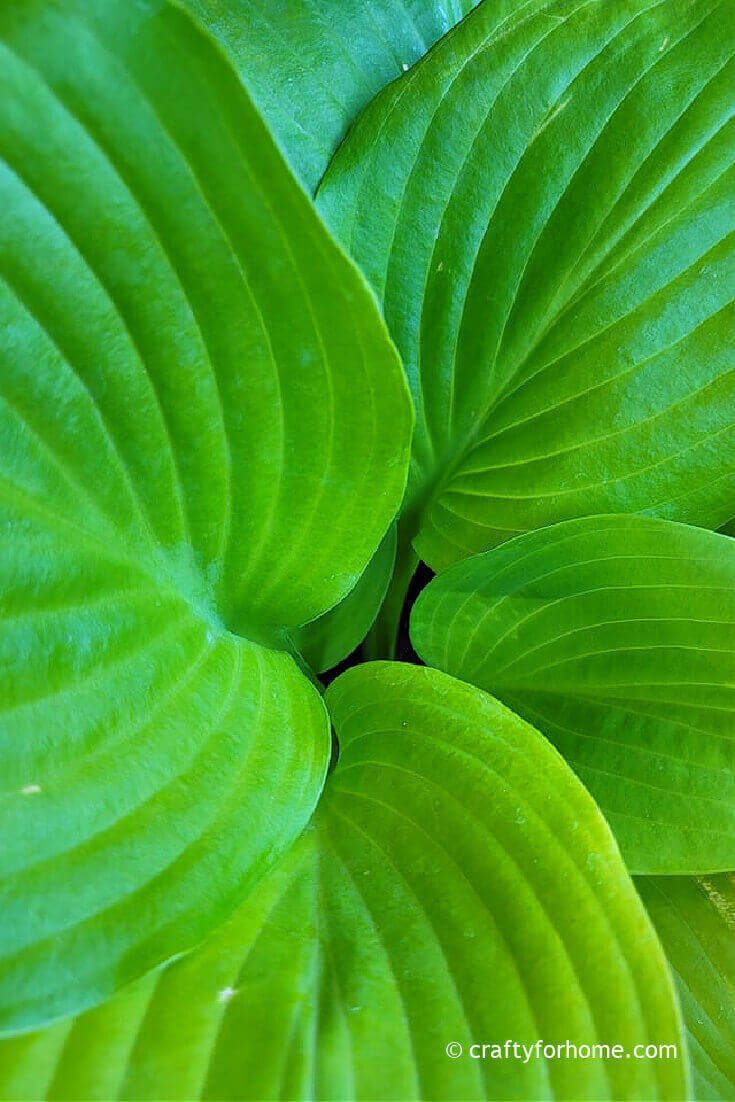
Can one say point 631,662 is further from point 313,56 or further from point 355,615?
point 313,56

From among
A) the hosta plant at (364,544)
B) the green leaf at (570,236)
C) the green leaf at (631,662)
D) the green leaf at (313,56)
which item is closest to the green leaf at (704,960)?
the hosta plant at (364,544)

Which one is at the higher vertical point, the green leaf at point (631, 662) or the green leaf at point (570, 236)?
the green leaf at point (570, 236)

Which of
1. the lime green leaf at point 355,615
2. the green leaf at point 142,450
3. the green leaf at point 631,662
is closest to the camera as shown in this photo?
the green leaf at point 142,450

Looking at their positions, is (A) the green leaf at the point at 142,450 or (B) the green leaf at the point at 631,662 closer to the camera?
(A) the green leaf at the point at 142,450

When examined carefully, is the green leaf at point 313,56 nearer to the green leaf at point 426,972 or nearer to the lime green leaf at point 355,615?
the lime green leaf at point 355,615

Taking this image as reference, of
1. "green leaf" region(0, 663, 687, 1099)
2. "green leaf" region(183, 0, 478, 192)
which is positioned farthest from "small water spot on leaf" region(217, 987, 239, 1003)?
"green leaf" region(183, 0, 478, 192)

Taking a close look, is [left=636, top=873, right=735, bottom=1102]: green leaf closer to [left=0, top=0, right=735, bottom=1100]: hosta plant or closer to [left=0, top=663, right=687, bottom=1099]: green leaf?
[left=0, top=0, right=735, bottom=1100]: hosta plant

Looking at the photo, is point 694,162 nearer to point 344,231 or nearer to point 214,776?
point 344,231

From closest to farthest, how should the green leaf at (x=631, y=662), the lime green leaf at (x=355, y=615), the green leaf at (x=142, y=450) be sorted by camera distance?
the green leaf at (x=142, y=450), the green leaf at (x=631, y=662), the lime green leaf at (x=355, y=615)
